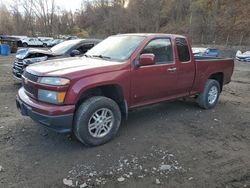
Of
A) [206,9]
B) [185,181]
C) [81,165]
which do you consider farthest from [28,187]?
[206,9]

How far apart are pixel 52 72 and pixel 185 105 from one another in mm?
4081

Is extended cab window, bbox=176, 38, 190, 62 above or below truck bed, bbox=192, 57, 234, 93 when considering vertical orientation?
above

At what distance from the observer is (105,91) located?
4625 millimetres

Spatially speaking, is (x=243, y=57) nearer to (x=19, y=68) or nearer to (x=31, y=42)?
(x=19, y=68)

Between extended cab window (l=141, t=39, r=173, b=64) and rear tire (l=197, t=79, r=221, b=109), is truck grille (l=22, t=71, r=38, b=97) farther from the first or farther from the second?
rear tire (l=197, t=79, r=221, b=109)

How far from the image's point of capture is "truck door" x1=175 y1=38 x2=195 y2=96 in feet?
18.4

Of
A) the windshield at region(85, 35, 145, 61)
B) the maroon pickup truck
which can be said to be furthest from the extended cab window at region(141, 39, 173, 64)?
the windshield at region(85, 35, 145, 61)

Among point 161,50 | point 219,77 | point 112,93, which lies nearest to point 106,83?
point 112,93

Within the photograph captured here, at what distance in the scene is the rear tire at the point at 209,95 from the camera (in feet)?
21.5

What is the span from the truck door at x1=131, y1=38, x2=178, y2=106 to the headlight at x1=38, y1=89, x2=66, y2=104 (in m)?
1.36

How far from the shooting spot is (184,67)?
18.5ft

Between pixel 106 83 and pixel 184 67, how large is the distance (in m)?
2.13

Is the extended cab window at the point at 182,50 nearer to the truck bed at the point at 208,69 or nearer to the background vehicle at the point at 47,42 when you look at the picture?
the truck bed at the point at 208,69

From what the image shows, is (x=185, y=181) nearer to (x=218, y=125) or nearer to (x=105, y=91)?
(x=105, y=91)
